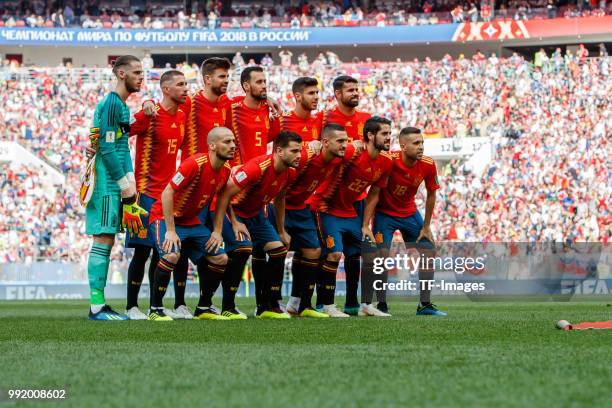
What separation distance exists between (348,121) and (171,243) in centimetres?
285

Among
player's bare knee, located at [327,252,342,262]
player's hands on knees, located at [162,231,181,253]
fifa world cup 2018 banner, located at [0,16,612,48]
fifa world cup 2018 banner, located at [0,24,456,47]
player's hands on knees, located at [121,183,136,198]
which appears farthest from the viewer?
fifa world cup 2018 banner, located at [0,24,456,47]

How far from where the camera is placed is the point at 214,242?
10.6 meters

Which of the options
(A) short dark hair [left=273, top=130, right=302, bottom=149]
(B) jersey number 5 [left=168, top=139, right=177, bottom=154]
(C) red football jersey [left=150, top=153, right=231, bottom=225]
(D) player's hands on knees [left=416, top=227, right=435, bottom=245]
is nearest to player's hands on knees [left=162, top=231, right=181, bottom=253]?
(C) red football jersey [left=150, top=153, right=231, bottom=225]

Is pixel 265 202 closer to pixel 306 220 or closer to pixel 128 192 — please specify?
pixel 306 220

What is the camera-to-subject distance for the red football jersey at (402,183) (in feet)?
39.9

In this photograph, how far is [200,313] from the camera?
36.9 ft

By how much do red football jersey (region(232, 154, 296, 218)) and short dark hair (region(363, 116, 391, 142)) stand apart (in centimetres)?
110

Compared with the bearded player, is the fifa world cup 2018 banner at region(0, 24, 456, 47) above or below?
above

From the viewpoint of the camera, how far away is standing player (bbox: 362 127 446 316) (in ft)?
39.4

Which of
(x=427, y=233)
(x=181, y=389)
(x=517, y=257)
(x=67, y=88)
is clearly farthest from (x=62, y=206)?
(x=181, y=389)

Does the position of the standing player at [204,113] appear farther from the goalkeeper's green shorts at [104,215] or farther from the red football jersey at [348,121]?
the red football jersey at [348,121]

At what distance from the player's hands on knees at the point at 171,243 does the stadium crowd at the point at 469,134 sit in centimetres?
1848

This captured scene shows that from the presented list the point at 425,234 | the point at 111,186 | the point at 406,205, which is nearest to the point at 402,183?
the point at 406,205

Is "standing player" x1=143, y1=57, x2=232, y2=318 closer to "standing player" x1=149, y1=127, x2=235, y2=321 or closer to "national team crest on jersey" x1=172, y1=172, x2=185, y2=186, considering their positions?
"standing player" x1=149, y1=127, x2=235, y2=321
